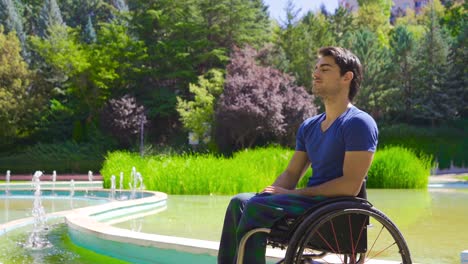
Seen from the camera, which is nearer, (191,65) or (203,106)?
(203,106)

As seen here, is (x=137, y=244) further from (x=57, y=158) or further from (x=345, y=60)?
(x=57, y=158)

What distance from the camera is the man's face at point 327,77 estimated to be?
260cm

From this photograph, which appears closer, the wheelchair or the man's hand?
the wheelchair

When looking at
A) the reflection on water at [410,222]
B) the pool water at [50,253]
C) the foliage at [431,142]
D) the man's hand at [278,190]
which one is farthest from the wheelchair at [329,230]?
the foliage at [431,142]

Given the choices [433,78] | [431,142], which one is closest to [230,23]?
[433,78]

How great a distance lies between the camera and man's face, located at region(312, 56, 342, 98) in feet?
8.54

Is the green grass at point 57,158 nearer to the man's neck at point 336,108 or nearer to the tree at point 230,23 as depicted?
the tree at point 230,23

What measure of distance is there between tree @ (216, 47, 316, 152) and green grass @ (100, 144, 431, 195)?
9805 mm

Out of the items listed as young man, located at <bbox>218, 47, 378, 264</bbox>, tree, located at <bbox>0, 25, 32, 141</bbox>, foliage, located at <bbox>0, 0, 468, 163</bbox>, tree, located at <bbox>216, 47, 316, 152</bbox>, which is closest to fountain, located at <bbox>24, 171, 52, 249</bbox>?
young man, located at <bbox>218, 47, 378, 264</bbox>

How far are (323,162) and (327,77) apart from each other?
1.15ft

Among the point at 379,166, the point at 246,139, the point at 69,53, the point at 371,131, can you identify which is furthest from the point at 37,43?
the point at 371,131

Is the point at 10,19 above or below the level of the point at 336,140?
above

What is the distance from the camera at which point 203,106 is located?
26094mm

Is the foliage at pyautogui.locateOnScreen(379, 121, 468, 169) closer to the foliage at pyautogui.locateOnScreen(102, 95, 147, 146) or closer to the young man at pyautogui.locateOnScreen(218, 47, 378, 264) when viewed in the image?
the foliage at pyautogui.locateOnScreen(102, 95, 147, 146)
